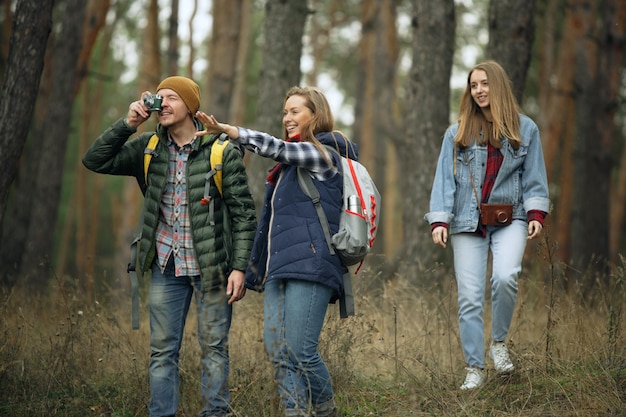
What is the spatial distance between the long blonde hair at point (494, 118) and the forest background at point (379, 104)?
29.1 inches

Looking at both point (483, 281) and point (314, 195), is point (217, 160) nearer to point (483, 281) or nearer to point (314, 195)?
point (314, 195)

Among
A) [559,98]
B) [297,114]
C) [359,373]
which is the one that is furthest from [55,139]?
[559,98]

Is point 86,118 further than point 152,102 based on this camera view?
Yes

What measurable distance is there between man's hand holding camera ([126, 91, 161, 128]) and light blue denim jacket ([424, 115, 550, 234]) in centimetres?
189

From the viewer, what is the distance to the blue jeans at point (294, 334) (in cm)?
430

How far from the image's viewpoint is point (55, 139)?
40.0 ft

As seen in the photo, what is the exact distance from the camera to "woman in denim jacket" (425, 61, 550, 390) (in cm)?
496

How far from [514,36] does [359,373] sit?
172 inches

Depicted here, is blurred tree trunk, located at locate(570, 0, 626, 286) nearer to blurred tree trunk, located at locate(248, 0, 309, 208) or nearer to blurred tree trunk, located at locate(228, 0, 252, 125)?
blurred tree trunk, located at locate(248, 0, 309, 208)

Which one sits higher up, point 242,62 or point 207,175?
point 242,62

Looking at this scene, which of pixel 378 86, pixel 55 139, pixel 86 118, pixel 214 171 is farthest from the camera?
pixel 86 118

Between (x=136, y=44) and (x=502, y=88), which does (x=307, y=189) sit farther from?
(x=136, y=44)

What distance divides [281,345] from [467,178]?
174cm

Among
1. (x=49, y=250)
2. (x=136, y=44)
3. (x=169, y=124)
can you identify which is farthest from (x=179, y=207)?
(x=136, y=44)
